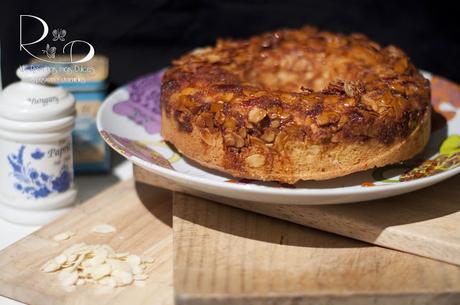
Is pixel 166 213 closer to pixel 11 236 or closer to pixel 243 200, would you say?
pixel 243 200

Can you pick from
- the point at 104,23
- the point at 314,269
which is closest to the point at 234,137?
the point at 314,269

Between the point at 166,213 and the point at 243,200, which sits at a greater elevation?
the point at 243,200

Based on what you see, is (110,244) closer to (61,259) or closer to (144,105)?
(61,259)

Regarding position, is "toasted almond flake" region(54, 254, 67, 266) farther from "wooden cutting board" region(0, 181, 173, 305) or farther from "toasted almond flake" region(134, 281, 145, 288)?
"toasted almond flake" region(134, 281, 145, 288)

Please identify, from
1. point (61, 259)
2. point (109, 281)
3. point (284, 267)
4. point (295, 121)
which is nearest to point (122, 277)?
point (109, 281)

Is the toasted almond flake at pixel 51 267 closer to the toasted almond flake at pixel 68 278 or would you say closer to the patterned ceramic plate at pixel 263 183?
the toasted almond flake at pixel 68 278

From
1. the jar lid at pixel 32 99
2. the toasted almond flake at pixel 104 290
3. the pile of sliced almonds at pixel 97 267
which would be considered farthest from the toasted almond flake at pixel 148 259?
the jar lid at pixel 32 99
